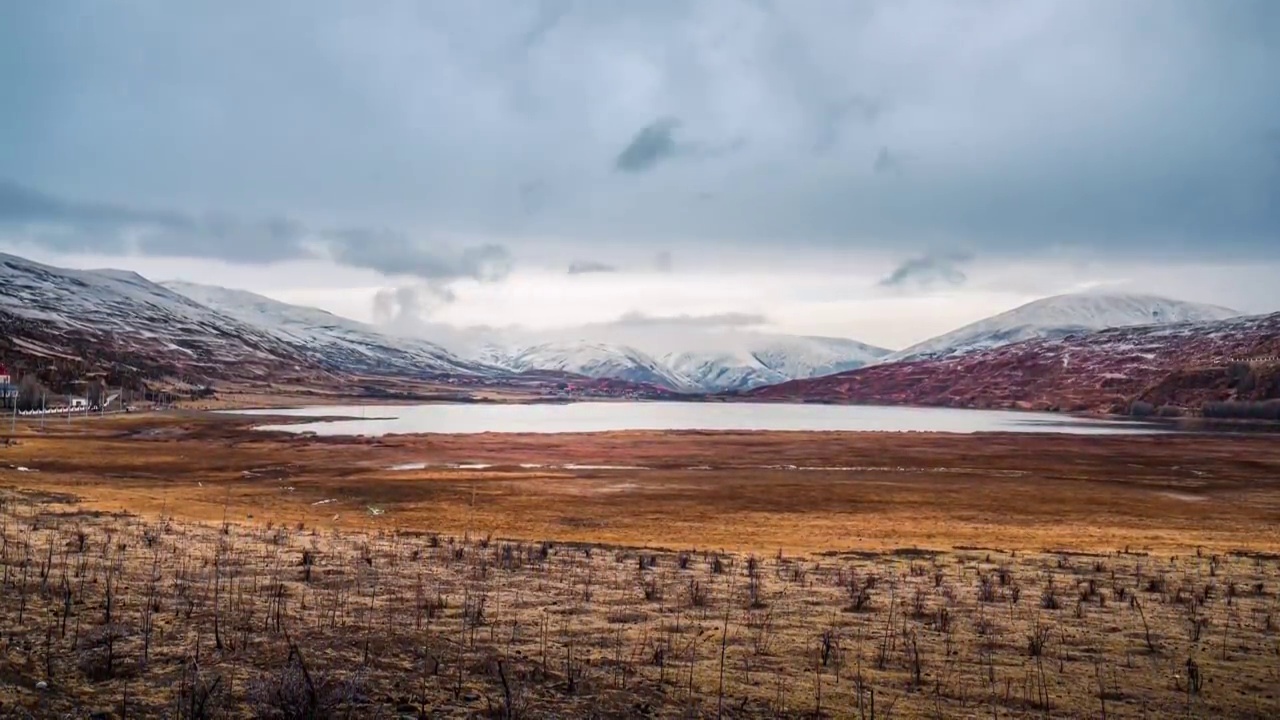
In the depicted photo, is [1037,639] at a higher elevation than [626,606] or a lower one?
higher

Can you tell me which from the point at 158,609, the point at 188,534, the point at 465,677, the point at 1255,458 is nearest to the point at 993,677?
the point at 465,677

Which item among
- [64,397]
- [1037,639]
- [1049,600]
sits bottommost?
[1049,600]

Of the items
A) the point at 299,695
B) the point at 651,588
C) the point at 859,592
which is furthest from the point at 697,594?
the point at 299,695

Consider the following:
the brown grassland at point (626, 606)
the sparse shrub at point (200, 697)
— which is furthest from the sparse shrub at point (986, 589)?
the sparse shrub at point (200, 697)

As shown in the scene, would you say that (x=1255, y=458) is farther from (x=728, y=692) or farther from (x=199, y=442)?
(x=199, y=442)

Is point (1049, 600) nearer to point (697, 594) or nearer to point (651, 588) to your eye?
point (697, 594)

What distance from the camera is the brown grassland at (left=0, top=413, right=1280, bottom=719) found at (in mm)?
11344

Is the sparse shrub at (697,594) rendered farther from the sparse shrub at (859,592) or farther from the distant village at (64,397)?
the distant village at (64,397)

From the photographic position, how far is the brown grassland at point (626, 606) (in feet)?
37.2

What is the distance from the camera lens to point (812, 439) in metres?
98.8

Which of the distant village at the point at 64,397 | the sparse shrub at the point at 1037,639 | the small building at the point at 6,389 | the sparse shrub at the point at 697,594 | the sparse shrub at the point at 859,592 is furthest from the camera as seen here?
the small building at the point at 6,389

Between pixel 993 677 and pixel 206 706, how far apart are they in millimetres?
10675

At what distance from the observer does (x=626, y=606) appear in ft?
56.3

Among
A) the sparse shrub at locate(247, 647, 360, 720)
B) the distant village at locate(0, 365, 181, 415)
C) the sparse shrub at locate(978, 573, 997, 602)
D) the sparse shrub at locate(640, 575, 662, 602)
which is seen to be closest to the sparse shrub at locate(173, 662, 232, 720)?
the sparse shrub at locate(247, 647, 360, 720)
